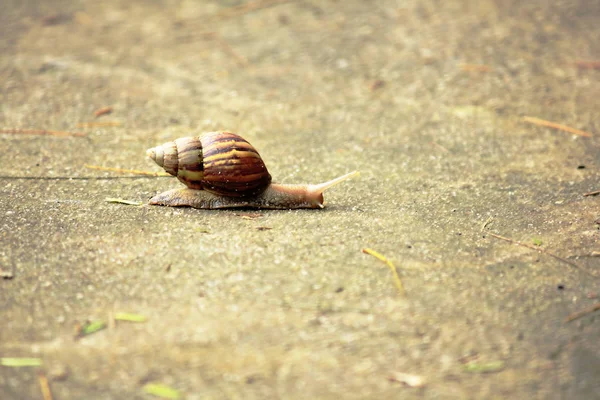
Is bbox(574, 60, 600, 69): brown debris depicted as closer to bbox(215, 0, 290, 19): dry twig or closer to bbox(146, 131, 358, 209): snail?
bbox(215, 0, 290, 19): dry twig

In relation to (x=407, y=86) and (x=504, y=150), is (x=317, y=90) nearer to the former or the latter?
(x=407, y=86)

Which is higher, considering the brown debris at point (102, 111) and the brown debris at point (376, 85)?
the brown debris at point (102, 111)

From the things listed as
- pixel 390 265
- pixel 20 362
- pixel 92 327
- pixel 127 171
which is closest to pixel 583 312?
pixel 390 265

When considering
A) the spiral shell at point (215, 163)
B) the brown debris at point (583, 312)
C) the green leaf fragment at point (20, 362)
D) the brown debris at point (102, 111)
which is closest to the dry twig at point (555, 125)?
the brown debris at point (583, 312)

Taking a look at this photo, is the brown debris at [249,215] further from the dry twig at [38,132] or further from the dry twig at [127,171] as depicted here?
the dry twig at [38,132]

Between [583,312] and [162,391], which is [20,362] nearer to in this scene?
[162,391]
